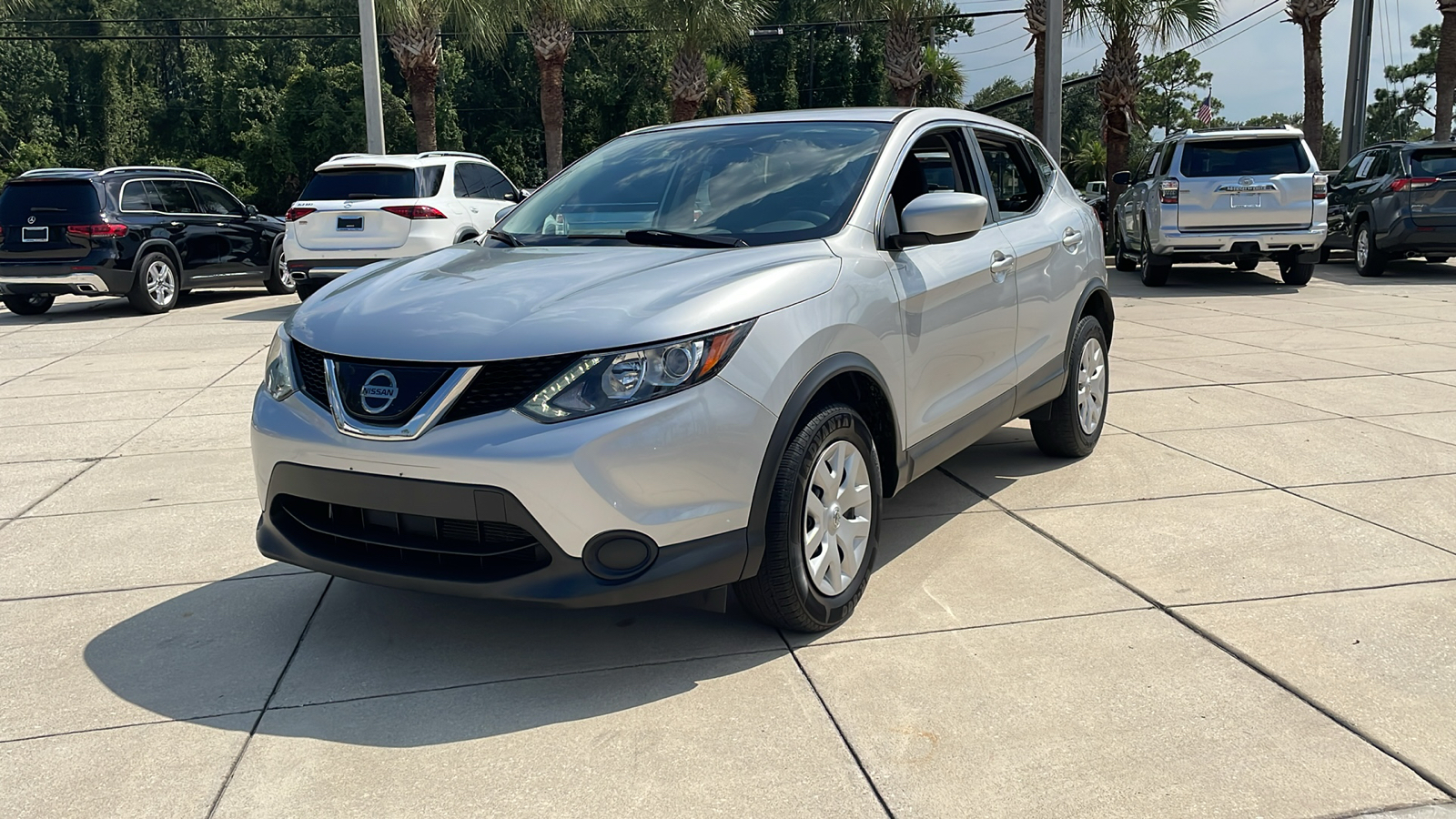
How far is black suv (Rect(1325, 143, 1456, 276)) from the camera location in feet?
48.6

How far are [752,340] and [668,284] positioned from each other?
12.2 inches

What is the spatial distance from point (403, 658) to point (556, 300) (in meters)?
1.25

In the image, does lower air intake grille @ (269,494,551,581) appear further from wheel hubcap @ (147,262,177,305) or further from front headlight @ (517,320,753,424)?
→ wheel hubcap @ (147,262,177,305)

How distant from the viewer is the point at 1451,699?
338 cm

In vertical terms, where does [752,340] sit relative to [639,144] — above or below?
below

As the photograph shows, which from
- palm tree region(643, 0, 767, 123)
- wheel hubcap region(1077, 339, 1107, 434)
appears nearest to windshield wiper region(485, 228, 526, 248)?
wheel hubcap region(1077, 339, 1107, 434)


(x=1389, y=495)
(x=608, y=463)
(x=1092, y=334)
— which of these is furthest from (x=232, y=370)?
(x=1389, y=495)

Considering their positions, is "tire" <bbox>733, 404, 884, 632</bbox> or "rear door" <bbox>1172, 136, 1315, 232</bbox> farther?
"rear door" <bbox>1172, 136, 1315, 232</bbox>

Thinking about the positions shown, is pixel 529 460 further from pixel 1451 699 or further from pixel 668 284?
pixel 1451 699

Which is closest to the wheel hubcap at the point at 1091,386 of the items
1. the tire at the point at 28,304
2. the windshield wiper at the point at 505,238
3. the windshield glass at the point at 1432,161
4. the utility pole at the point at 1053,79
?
the windshield wiper at the point at 505,238

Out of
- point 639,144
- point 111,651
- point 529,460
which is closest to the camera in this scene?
point 529,460

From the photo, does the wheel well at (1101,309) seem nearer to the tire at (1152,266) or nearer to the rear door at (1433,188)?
the tire at (1152,266)

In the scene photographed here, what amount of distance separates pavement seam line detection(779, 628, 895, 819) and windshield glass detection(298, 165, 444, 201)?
10.3 m

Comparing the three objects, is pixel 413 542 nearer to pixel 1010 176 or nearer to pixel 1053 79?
pixel 1010 176
